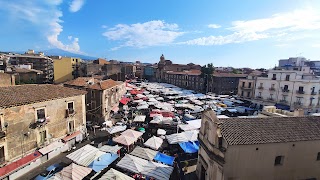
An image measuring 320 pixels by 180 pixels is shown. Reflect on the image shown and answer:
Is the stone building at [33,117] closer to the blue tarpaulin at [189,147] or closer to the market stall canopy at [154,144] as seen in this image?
the market stall canopy at [154,144]

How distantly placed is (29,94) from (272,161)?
24.8 metres

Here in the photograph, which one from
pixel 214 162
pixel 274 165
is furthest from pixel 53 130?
pixel 274 165

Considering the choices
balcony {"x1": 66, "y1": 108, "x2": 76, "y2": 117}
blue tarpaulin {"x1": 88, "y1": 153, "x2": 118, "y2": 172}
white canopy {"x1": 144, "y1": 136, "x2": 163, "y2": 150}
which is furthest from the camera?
balcony {"x1": 66, "y1": 108, "x2": 76, "y2": 117}

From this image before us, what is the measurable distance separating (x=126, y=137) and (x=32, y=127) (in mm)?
10329

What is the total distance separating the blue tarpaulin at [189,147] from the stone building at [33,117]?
15.0m

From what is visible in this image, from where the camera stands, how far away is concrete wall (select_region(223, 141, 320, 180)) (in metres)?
15.0

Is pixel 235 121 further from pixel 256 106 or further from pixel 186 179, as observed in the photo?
pixel 256 106

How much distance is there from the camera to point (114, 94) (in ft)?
131

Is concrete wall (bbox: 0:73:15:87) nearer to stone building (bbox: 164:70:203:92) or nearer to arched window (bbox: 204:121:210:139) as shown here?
arched window (bbox: 204:121:210:139)

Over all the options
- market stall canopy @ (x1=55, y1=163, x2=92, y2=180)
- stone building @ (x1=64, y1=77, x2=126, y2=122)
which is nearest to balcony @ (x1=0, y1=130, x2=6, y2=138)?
market stall canopy @ (x1=55, y1=163, x2=92, y2=180)

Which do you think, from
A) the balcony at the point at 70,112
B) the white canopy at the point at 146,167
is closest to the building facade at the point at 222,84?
the balcony at the point at 70,112

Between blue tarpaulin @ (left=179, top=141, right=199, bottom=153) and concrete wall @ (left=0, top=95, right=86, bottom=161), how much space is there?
15146 mm

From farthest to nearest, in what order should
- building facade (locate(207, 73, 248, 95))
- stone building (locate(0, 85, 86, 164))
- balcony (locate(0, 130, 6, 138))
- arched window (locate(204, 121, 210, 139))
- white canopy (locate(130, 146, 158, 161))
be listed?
building facade (locate(207, 73, 248, 95)) → white canopy (locate(130, 146, 158, 161)) → stone building (locate(0, 85, 86, 164)) → balcony (locate(0, 130, 6, 138)) → arched window (locate(204, 121, 210, 139))

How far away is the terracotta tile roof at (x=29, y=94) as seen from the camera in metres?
19.0
